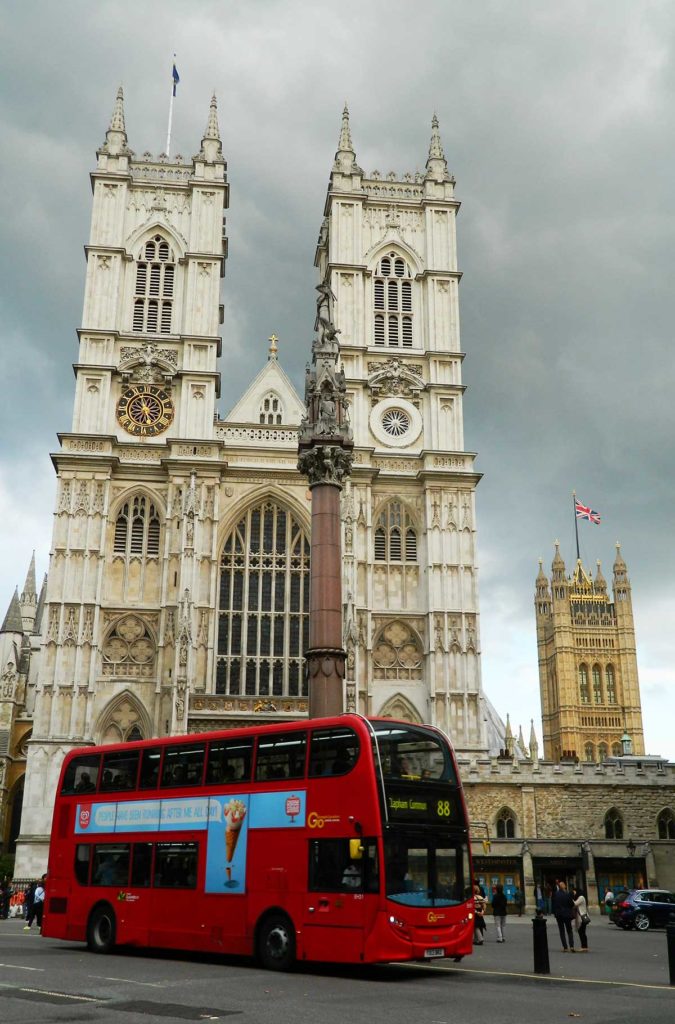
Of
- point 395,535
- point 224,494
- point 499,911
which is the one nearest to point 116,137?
point 224,494

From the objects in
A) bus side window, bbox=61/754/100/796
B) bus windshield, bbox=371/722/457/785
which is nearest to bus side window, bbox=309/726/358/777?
bus windshield, bbox=371/722/457/785

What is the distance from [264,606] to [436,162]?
25.0 metres

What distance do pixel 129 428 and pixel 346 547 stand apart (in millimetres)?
11182

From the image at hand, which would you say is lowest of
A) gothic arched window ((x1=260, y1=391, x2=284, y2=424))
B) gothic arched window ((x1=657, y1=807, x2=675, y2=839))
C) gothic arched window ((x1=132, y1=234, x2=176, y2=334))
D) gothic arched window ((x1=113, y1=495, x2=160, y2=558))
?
gothic arched window ((x1=657, y1=807, x2=675, y2=839))

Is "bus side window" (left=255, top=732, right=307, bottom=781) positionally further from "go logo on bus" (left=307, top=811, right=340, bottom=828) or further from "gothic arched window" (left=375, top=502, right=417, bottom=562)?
"gothic arched window" (left=375, top=502, right=417, bottom=562)

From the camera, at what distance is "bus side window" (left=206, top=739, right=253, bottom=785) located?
15502mm

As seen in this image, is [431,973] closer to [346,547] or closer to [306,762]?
[306,762]

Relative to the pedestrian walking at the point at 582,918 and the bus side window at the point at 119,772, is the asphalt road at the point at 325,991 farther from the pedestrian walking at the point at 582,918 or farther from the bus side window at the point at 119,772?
the bus side window at the point at 119,772

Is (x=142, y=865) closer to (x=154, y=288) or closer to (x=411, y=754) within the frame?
(x=411, y=754)

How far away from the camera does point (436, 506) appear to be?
4422 cm

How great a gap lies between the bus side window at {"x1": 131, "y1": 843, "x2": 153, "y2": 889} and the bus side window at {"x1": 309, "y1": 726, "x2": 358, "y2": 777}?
386cm

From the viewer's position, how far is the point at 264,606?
42656mm

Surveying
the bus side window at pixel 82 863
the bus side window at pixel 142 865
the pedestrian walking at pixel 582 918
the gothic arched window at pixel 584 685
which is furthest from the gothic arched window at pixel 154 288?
the gothic arched window at pixel 584 685

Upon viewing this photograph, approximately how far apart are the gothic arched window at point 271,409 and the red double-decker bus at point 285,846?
30264 mm
